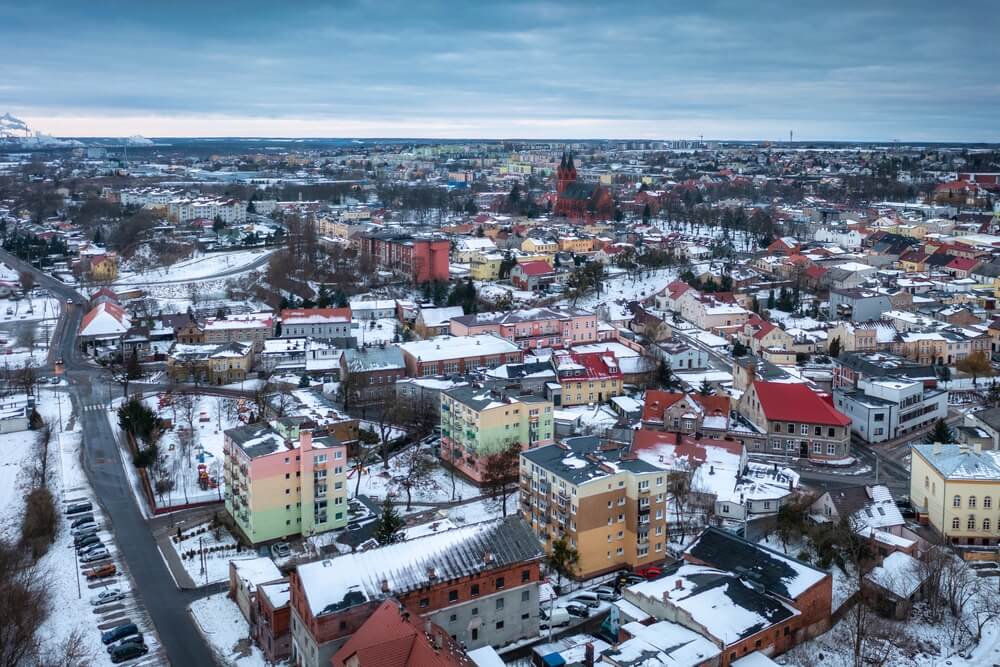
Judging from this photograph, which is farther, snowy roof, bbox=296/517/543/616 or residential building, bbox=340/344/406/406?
residential building, bbox=340/344/406/406

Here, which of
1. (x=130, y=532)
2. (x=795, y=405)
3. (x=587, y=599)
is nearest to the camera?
(x=587, y=599)

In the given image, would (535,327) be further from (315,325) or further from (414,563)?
(414,563)

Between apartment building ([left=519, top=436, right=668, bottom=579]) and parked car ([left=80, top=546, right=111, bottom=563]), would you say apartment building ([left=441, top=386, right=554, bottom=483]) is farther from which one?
parked car ([left=80, top=546, right=111, bottom=563])

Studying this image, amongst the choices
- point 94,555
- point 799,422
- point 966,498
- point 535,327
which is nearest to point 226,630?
point 94,555

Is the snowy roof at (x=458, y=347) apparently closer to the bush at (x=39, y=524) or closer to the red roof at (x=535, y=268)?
the bush at (x=39, y=524)

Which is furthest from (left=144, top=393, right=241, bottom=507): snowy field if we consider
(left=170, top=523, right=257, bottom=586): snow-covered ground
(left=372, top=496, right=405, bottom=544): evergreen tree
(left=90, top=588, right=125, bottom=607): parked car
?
(left=372, top=496, right=405, bottom=544): evergreen tree

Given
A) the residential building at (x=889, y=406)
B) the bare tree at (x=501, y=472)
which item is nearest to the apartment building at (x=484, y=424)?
the bare tree at (x=501, y=472)
